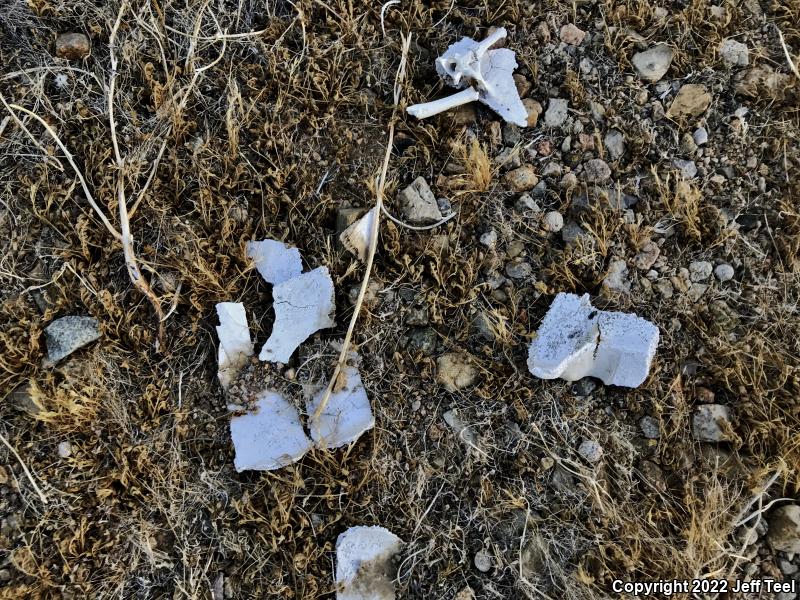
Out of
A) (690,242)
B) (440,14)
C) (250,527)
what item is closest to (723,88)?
(690,242)

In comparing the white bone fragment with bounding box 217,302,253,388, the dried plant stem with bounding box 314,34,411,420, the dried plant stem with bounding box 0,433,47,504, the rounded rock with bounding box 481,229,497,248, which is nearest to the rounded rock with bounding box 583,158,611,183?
the rounded rock with bounding box 481,229,497,248

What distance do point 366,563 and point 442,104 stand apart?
1611 mm

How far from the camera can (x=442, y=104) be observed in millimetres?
2215

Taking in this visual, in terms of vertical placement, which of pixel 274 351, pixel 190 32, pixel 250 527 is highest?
pixel 190 32

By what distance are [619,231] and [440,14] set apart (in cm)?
110

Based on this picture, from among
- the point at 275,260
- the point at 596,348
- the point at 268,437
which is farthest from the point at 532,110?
the point at 268,437

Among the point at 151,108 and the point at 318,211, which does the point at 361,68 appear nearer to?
the point at 318,211

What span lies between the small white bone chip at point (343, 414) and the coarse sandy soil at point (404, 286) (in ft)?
0.14

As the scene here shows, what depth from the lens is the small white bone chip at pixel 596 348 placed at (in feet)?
6.58

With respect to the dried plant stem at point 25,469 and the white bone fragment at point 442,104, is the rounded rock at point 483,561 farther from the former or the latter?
the white bone fragment at point 442,104

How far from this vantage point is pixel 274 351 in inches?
81.9

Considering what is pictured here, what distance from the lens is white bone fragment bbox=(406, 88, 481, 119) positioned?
2.21 meters

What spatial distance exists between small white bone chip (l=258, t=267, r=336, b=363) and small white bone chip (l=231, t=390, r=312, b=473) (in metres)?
0.17

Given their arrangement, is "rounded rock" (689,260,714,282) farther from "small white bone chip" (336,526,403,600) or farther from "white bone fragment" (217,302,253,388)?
"white bone fragment" (217,302,253,388)
